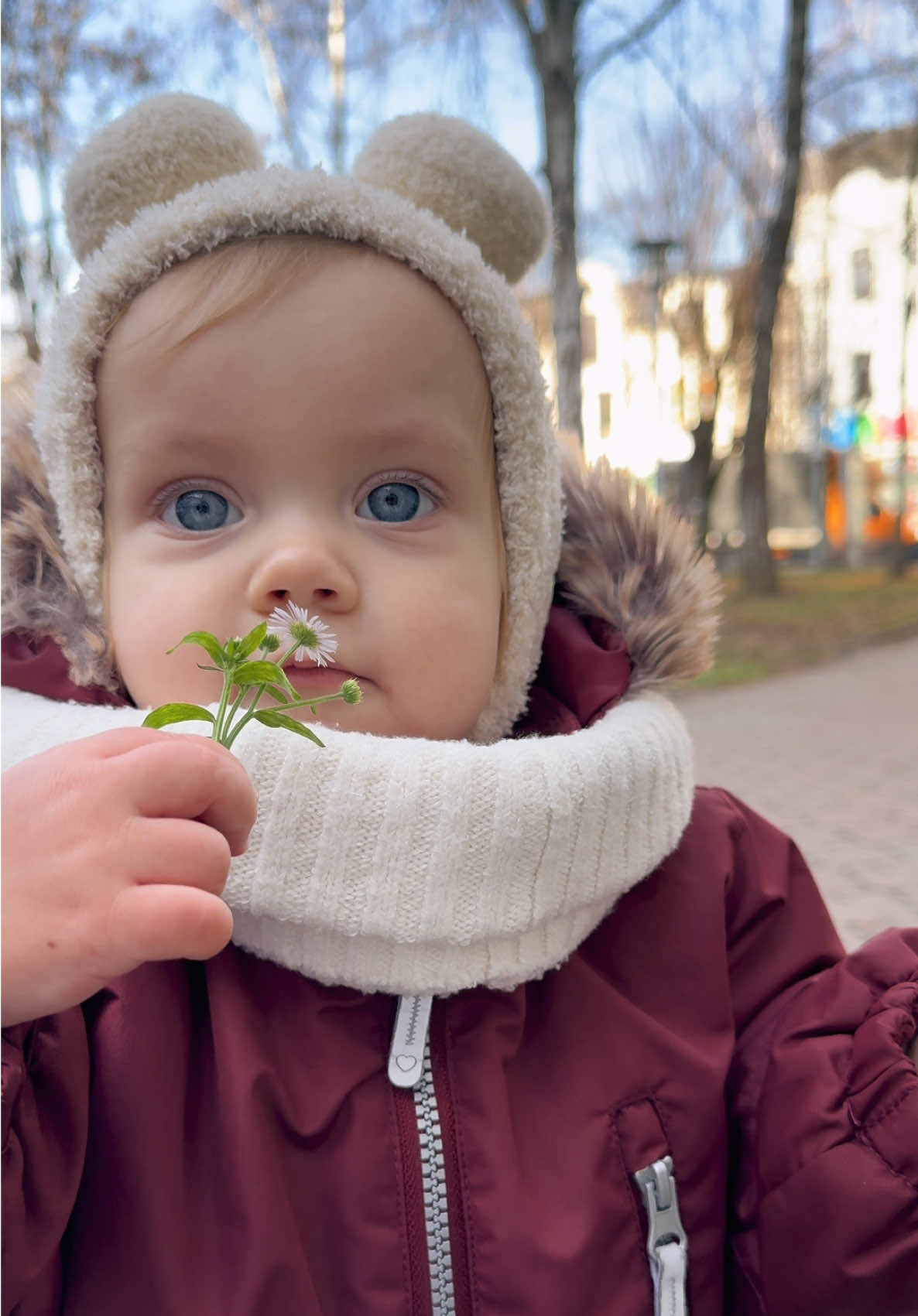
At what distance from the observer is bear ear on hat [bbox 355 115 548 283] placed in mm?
1298

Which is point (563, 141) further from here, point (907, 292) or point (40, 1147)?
point (907, 292)

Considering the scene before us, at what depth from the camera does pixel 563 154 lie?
7.38 metres

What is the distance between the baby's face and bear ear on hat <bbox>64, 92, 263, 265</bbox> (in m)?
0.18

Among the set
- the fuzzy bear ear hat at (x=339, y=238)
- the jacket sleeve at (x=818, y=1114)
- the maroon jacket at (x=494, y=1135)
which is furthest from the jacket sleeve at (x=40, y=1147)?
the jacket sleeve at (x=818, y=1114)

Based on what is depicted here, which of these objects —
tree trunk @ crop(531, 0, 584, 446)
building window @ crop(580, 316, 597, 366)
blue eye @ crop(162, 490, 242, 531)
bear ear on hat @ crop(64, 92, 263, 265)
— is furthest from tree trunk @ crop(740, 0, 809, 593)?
blue eye @ crop(162, 490, 242, 531)

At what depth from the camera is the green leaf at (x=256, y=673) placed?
0.67 meters

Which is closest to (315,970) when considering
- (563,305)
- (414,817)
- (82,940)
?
(414,817)

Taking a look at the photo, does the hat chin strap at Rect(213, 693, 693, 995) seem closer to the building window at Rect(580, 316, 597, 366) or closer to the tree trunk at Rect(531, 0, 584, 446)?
the tree trunk at Rect(531, 0, 584, 446)

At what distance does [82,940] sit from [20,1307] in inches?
18.8

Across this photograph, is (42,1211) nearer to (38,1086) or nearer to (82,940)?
(38,1086)

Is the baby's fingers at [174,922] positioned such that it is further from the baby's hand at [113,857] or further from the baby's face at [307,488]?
the baby's face at [307,488]

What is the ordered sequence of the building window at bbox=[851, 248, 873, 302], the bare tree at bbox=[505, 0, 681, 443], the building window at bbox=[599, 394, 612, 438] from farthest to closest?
the building window at bbox=[851, 248, 873, 302] < the building window at bbox=[599, 394, 612, 438] < the bare tree at bbox=[505, 0, 681, 443]

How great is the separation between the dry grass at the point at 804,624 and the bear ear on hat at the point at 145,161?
6264 millimetres

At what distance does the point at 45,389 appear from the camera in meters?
1.14
